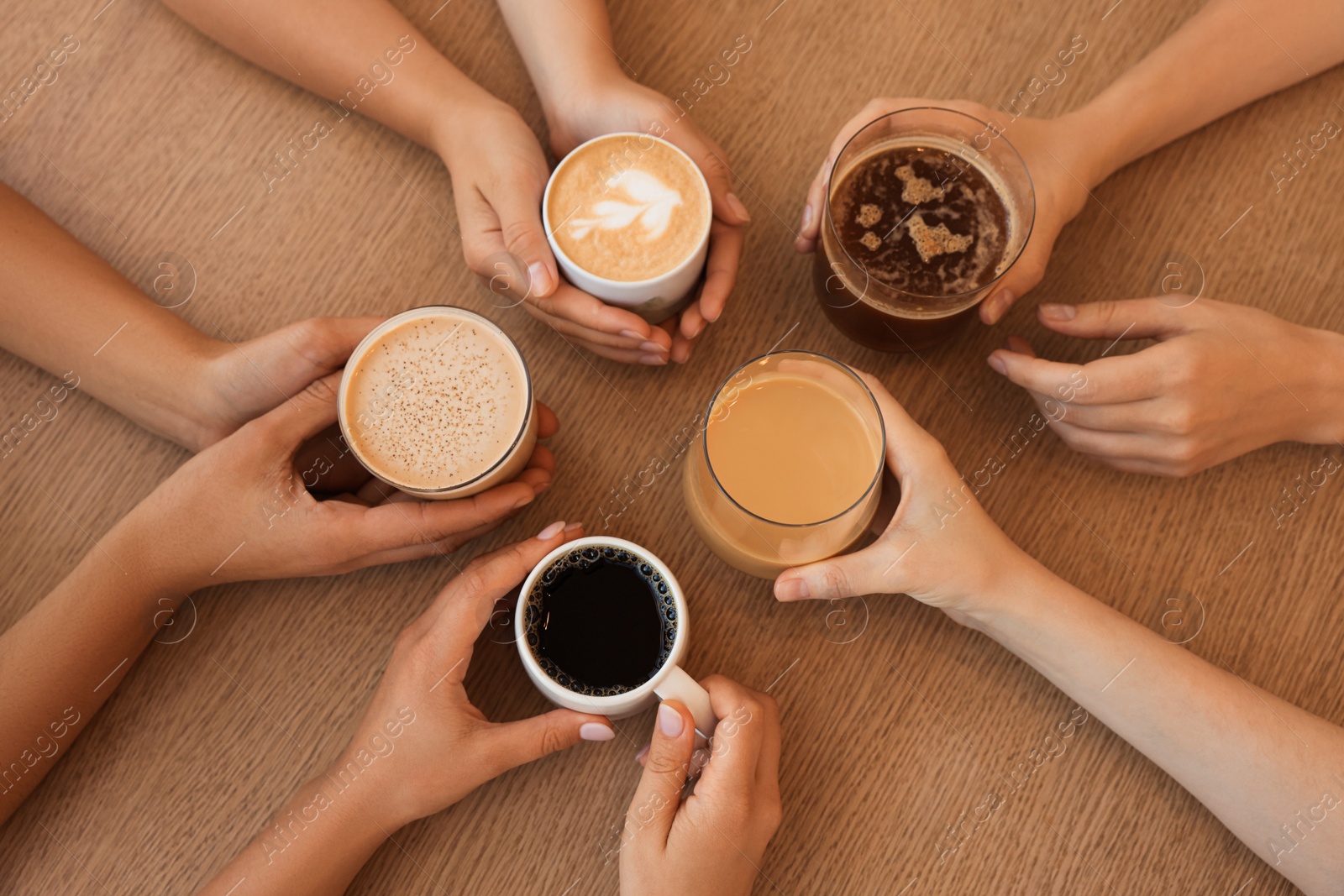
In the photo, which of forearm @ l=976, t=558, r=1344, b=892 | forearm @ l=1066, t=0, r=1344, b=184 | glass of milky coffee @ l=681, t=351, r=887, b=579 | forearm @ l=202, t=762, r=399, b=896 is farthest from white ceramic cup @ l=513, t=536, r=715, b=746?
forearm @ l=1066, t=0, r=1344, b=184

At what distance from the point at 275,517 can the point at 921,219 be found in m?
0.95

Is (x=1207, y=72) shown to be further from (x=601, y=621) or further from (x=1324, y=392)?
(x=601, y=621)

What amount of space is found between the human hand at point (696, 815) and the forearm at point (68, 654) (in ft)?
2.36

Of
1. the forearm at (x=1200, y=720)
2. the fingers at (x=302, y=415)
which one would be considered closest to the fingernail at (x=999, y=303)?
the forearm at (x=1200, y=720)

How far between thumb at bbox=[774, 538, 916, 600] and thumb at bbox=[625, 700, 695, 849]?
0.65 feet

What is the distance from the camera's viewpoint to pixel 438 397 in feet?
3.58

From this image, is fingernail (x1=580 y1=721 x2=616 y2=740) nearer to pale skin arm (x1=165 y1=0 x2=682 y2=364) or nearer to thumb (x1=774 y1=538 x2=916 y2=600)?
thumb (x1=774 y1=538 x2=916 y2=600)

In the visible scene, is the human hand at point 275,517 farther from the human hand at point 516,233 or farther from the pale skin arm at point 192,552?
the human hand at point 516,233

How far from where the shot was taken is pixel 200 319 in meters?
1.23

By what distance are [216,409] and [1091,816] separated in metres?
1.34

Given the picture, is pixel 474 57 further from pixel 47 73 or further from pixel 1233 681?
pixel 1233 681

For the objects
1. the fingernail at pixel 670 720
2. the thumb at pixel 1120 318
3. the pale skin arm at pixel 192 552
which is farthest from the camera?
the thumb at pixel 1120 318

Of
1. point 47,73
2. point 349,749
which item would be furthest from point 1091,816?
point 47,73

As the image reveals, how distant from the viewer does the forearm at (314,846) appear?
3.35ft
